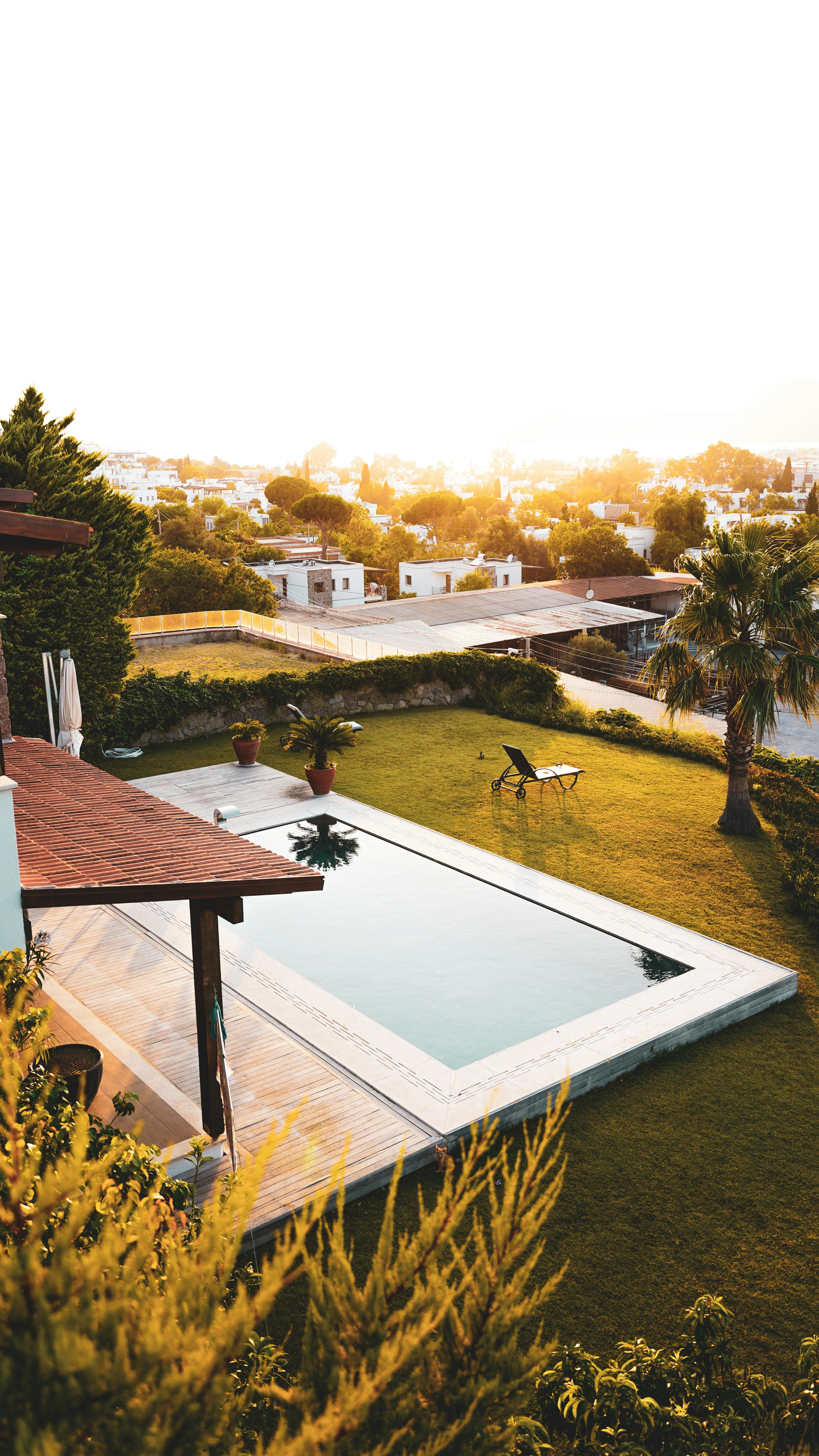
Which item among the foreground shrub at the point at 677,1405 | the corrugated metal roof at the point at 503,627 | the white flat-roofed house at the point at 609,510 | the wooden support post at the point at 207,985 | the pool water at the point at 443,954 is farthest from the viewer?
the white flat-roofed house at the point at 609,510

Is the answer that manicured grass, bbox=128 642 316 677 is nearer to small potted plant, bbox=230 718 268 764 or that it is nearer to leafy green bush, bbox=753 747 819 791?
small potted plant, bbox=230 718 268 764

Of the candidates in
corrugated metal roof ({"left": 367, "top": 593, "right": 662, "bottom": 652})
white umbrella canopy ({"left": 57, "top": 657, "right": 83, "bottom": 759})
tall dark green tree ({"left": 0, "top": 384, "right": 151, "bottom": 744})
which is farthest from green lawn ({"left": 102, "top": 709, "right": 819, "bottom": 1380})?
corrugated metal roof ({"left": 367, "top": 593, "right": 662, "bottom": 652})

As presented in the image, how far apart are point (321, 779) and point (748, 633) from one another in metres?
7.02

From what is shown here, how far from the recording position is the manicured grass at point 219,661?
24172 mm

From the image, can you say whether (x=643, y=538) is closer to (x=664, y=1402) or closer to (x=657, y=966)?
(x=657, y=966)

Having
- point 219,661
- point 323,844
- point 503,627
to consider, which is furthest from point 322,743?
point 503,627

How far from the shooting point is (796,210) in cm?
16312

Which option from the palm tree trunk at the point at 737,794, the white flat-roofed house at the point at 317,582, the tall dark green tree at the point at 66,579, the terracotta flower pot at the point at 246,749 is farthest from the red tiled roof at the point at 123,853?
the white flat-roofed house at the point at 317,582

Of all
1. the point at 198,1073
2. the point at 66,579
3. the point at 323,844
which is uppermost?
the point at 66,579

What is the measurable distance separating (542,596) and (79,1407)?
43.8 m

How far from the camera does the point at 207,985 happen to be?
20.7 feet

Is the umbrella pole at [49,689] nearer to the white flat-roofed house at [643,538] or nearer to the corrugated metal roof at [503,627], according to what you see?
the corrugated metal roof at [503,627]

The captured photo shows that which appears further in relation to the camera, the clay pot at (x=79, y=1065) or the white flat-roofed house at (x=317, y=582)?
the white flat-roofed house at (x=317, y=582)

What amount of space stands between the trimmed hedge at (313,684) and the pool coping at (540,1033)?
316 inches
